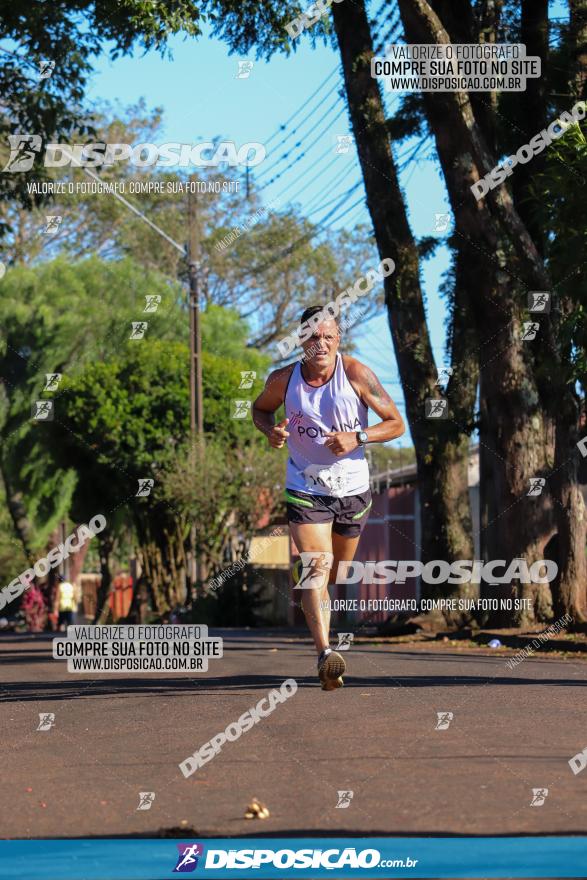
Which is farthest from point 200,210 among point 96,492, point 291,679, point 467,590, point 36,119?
point 291,679

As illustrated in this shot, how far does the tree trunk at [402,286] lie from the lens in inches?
797

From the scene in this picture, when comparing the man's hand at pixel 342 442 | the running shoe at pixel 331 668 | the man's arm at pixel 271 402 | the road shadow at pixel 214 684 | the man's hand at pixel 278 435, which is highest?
the man's arm at pixel 271 402

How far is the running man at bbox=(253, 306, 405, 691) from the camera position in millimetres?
8344

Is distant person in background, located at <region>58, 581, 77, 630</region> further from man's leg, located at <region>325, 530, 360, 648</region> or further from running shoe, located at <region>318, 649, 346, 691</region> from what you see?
running shoe, located at <region>318, 649, 346, 691</region>

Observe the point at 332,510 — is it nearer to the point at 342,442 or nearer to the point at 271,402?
the point at 342,442

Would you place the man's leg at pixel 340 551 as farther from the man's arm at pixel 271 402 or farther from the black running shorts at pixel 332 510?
the man's arm at pixel 271 402

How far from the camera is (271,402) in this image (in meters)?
8.82

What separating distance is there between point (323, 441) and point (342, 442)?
0.91 feet

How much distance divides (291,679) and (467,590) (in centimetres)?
882

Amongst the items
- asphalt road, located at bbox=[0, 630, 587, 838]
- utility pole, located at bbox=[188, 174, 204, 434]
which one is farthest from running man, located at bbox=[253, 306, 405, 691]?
utility pole, located at bbox=[188, 174, 204, 434]

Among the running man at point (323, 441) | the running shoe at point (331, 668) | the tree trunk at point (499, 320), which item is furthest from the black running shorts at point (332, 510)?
the tree trunk at point (499, 320)

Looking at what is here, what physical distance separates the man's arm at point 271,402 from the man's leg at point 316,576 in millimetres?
525

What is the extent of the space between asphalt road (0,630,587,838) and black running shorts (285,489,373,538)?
1131mm

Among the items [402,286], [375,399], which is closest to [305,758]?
[375,399]
